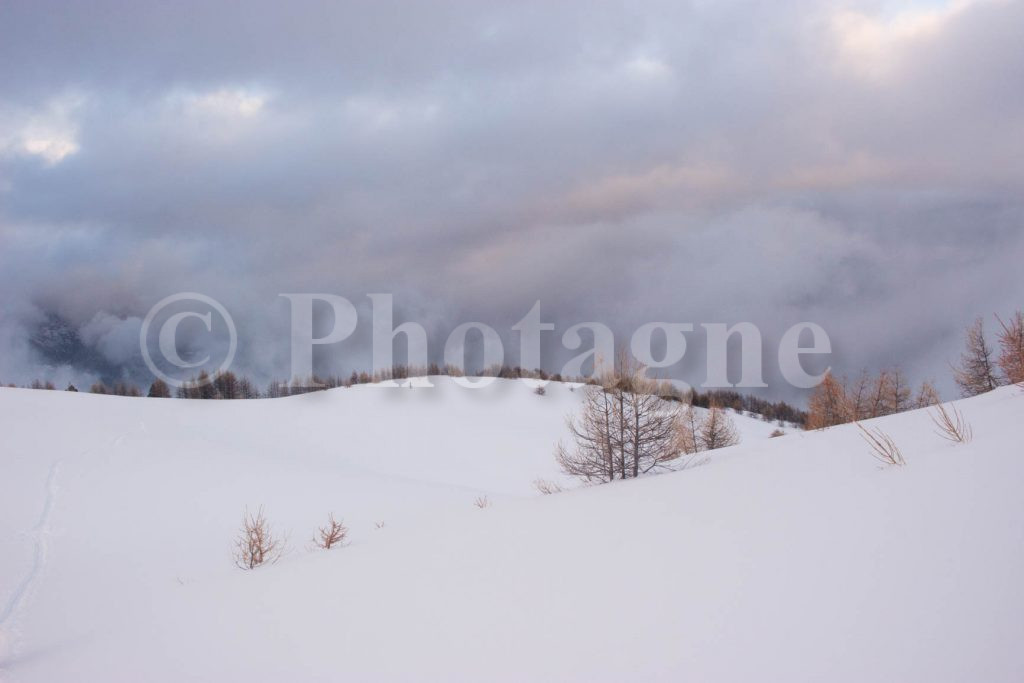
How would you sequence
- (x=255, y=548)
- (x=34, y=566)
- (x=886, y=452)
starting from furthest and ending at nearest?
(x=255, y=548) < (x=34, y=566) < (x=886, y=452)

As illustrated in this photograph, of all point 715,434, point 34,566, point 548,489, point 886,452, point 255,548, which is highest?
point 886,452

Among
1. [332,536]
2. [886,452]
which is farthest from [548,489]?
[886,452]

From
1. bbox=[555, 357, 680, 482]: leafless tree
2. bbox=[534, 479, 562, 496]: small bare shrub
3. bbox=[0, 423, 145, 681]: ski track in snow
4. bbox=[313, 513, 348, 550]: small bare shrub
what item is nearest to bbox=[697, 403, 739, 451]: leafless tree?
bbox=[534, 479, 562, 496]: small bare shrub

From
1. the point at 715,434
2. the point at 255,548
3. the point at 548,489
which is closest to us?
the point at 255,548

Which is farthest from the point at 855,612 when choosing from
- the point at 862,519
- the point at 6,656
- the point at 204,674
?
the point at 6,656

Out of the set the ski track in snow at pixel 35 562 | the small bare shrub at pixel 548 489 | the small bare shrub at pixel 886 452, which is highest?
the small bare shrub at pixel 886 452

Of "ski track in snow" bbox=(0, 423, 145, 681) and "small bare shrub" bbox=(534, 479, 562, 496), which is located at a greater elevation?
Answer: "small bare shrub" bbox=(534, 479, 562, 496)

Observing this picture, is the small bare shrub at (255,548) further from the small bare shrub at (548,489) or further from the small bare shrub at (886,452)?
the small bare shrub at (886,452)

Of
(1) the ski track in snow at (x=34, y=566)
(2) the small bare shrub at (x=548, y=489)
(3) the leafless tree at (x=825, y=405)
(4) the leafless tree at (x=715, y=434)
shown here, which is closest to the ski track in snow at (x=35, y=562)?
(1) the ski track in snow at (x=34, y=566)

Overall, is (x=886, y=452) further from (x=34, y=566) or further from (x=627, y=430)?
(x=34, y=566)

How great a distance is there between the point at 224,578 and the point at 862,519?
25.8 feet

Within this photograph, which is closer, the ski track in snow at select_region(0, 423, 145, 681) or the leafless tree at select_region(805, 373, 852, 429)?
the ski track in snow at select_region(0, 423, 145, 681)

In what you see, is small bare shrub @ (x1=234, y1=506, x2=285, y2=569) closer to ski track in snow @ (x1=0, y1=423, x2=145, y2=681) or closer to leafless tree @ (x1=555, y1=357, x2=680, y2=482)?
ski track in snow @ (x1=0, y1=423, x2=145, y2=681)

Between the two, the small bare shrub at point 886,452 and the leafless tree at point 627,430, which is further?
the leafless tree at point 627,430
